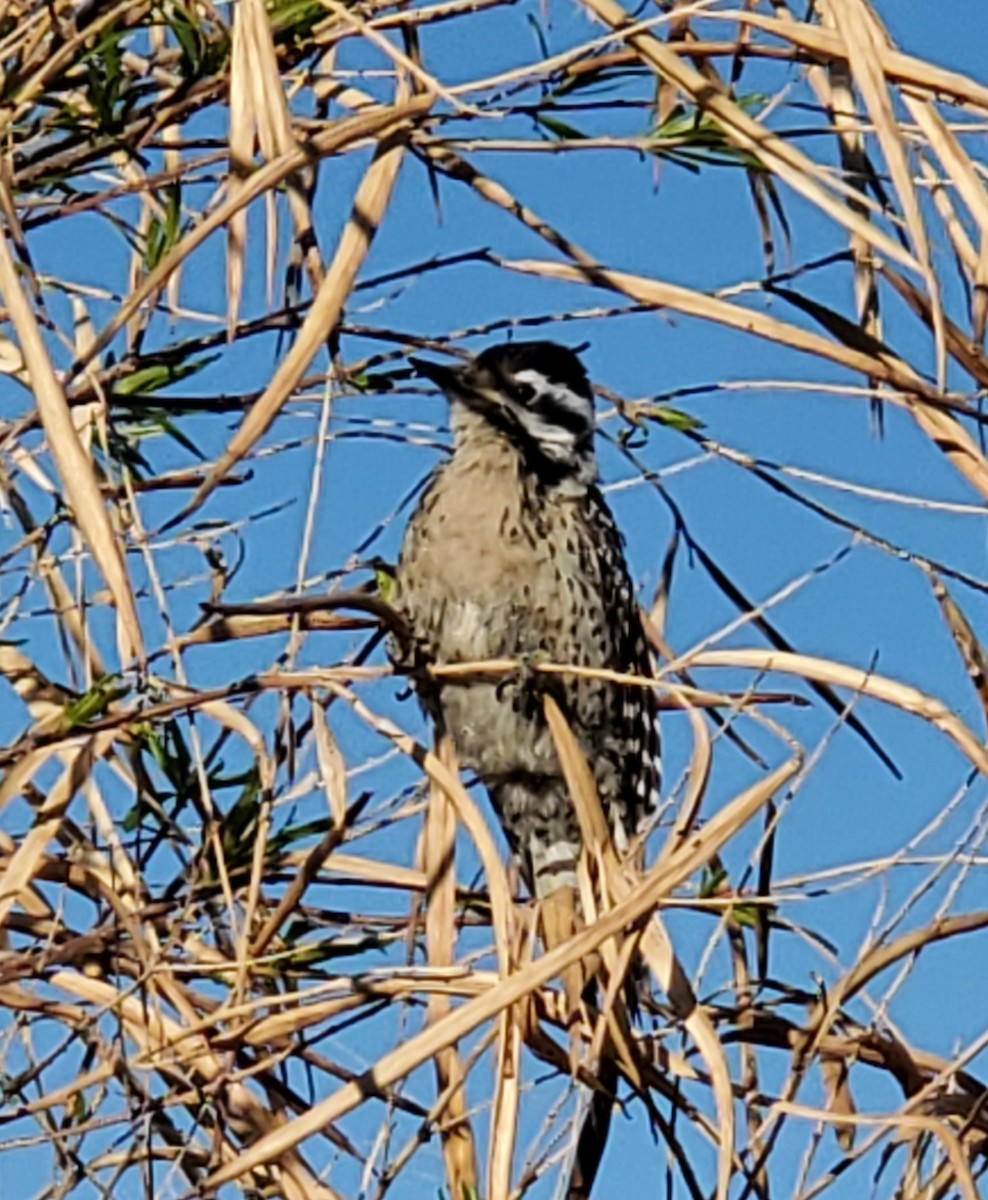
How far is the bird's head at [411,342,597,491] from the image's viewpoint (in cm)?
300

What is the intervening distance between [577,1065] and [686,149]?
0.80 meters

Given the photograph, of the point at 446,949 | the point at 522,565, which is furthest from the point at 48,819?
the point at 522,565

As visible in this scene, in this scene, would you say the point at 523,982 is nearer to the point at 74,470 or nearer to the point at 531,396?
the point at 74,470

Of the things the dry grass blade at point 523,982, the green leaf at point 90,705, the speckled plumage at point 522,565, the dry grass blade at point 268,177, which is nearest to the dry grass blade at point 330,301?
the dry grass blade at point 268,177

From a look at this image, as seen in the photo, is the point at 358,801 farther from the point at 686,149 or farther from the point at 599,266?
the point at 686,149

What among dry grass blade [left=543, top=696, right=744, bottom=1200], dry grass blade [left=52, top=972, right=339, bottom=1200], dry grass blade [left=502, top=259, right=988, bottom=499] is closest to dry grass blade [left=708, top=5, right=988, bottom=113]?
dry grass blade [left=502, top=259, right=988, bottom=499]

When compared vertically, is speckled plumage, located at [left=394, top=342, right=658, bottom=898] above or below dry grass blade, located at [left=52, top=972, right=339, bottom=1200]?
Answer: above

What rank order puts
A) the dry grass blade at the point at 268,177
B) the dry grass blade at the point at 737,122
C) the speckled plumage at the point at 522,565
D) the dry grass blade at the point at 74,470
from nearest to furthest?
the dry grass blade at the point at 74,470 < the dry grass blade at the point at 268,177 < the dry grass blade at the point at 737,122 < the speckled plumage at the point at 522,565

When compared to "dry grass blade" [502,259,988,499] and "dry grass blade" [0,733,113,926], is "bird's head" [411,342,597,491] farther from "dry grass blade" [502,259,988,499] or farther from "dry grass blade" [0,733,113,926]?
"dry grass blade" [0,733,113,926]

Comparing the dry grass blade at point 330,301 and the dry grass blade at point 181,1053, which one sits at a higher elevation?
the dry grass blade at point 330,301

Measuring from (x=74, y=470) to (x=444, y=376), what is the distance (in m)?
1.45

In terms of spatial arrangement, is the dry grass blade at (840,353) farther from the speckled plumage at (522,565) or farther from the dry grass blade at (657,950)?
the speckled plumage at (522,565)

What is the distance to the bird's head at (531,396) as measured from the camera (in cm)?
300

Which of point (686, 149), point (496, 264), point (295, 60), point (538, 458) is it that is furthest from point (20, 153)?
point (538, 458)
